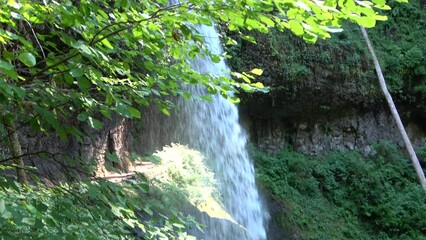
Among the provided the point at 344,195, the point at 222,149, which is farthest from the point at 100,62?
the point at 344,195

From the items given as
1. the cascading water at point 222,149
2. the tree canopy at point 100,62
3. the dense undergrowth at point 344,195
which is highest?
the tree canopy at point 100,62

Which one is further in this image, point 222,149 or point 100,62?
point 222,149

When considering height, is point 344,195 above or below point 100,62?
below

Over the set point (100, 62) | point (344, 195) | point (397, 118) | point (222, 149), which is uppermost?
point (100, 62)

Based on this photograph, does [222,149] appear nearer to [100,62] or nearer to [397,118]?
[397,118]

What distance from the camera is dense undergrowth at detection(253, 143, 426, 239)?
10.8 meters

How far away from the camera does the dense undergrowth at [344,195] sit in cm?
1077

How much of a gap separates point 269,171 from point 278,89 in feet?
7.05

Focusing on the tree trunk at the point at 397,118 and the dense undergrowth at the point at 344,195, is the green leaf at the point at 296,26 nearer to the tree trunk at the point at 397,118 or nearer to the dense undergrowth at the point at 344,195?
the dense undergrowth at the point at 344,195

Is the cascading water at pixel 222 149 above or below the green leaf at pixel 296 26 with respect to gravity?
below

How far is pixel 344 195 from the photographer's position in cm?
1238

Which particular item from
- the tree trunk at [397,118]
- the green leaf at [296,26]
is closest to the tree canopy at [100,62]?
the green leaf at [296,26]

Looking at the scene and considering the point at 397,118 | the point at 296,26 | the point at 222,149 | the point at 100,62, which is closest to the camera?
the point at 296,26

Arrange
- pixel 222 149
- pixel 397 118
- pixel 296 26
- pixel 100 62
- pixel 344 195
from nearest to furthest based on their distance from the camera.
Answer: pixel 296 26 < pixel 100 62 < pixel 222 149 < pixel 344 195 < pixel 397 118
